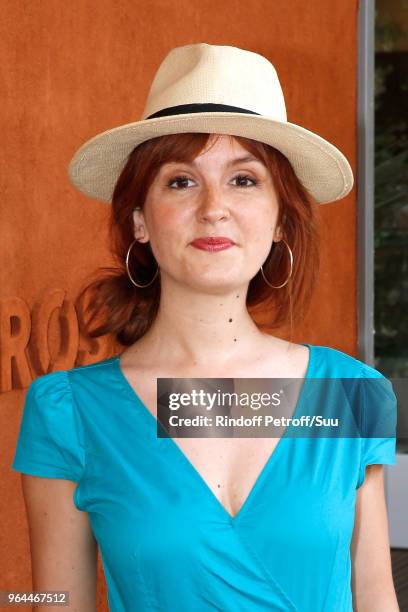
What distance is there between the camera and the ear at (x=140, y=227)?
5.16ft

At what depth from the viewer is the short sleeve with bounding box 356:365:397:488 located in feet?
4.97

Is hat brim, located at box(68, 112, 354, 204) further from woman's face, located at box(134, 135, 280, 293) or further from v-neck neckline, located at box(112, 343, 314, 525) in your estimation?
v-neck neckline, located at box(112, 343, 314, 525)

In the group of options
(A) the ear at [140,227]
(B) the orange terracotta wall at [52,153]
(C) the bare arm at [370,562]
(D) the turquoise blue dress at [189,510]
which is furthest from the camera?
(B) the orange terracotta wall at [52,153]

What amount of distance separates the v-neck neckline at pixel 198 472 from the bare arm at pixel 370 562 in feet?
0.52

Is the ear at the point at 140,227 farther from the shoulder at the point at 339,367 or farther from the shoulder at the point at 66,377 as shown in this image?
the shoulder at the point at 339,367

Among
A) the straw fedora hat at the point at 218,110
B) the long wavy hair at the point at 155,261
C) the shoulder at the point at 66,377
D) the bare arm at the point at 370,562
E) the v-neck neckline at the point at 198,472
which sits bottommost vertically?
the bare arm at the point at 370,562

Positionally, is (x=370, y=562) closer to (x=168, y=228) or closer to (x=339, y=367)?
(x=339, y=367)

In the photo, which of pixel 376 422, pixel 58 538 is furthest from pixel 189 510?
pixel 376 422

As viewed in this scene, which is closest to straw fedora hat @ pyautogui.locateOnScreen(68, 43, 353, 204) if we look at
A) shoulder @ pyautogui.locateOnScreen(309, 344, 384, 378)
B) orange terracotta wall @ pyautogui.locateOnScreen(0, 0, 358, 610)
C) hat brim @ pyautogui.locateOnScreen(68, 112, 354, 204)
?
hat brim @ pyautogui.locateOnScreen(68, 112, 354, 204)

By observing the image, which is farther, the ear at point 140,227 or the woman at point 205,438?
the ear at point 140,227

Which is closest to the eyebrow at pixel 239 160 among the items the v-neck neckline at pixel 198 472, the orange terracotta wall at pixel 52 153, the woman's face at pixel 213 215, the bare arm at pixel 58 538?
the woman's face at pixel 213 215

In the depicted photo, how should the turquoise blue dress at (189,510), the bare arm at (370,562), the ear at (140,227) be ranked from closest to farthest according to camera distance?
the turquoise blue dress at (189,510)
the bare arm at (370,562)
the ear at (140,227)

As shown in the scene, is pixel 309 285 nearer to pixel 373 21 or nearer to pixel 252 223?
pixel 252 223

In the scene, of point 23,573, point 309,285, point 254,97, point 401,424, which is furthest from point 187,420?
point 401,424
